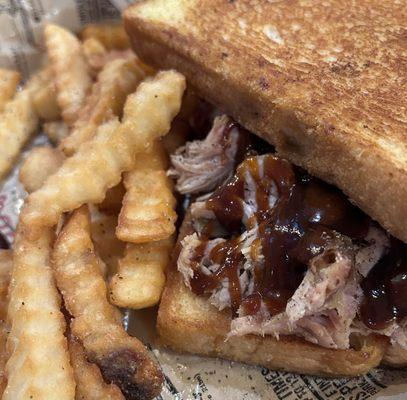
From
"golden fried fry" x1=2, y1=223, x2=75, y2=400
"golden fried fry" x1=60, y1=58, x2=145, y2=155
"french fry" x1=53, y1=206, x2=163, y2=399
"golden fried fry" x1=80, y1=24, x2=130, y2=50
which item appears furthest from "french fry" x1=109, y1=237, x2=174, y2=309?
"golden fried fry" x1=80, y1=24, x2=130, y2=50

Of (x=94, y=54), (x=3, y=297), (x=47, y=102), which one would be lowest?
(x=3, y=297)

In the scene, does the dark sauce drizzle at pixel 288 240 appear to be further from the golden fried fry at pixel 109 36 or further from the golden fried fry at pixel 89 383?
the golden fried fry at pixel 109 36

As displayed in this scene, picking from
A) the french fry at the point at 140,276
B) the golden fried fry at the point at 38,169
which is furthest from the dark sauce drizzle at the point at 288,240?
the golden fried fry at the point at 38,169

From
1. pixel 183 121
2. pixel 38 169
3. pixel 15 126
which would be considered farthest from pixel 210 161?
pixel 15 126

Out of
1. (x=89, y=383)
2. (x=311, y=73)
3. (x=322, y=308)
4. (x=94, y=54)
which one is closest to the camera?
(x=89, y=383)

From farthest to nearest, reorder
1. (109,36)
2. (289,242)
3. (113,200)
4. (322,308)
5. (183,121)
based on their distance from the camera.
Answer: (109,36)
(183,121)
(113,200)
(289,242)
(322,308)

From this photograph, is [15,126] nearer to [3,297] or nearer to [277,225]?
[3,297]

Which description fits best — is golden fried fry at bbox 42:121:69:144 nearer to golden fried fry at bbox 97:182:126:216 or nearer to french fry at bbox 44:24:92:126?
french fry at bbox 44:24:92:126
